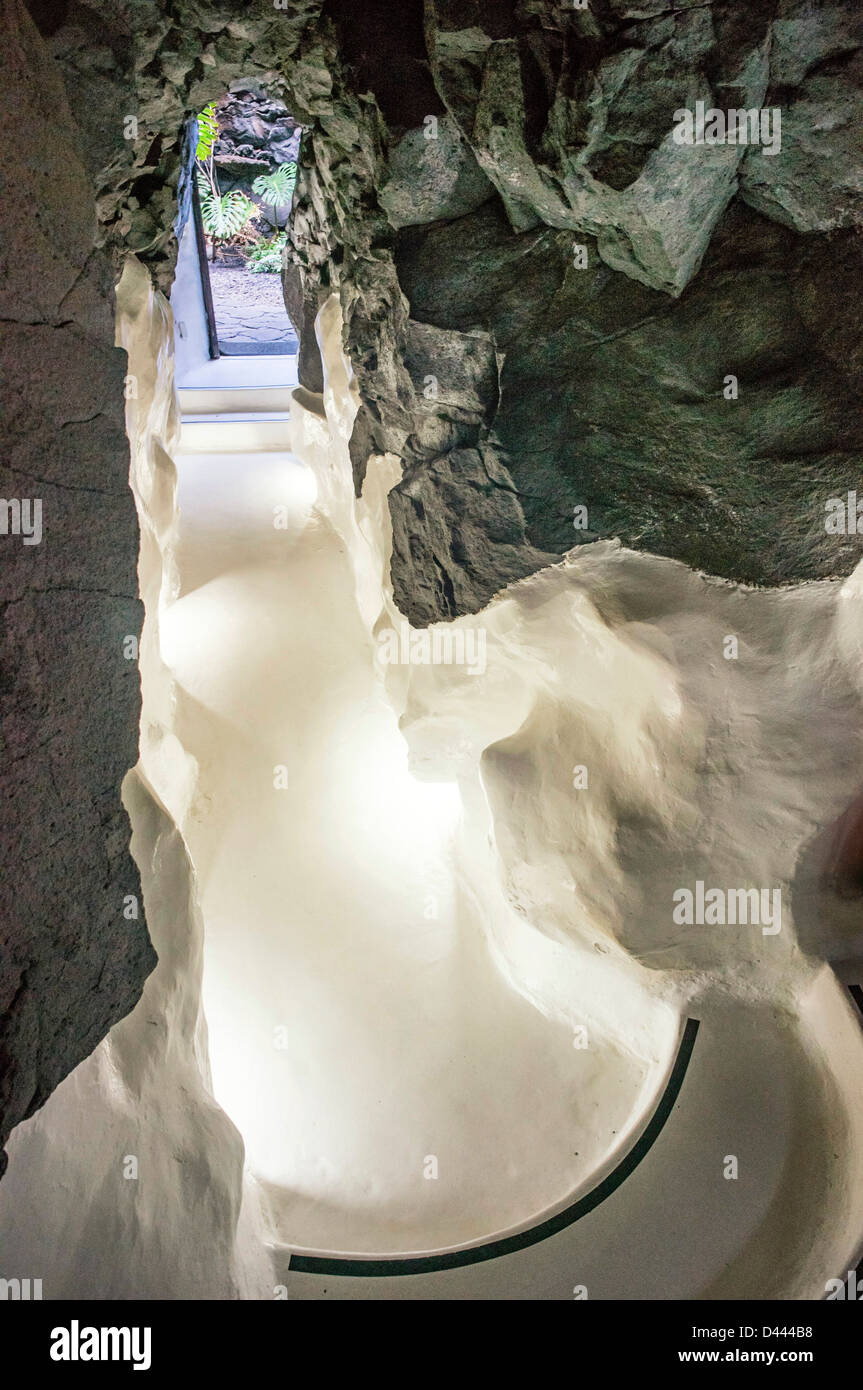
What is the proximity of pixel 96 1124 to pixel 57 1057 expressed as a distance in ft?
2.59

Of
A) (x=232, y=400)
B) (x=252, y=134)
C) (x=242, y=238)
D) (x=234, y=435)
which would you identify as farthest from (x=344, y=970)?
(x=252, y=134)

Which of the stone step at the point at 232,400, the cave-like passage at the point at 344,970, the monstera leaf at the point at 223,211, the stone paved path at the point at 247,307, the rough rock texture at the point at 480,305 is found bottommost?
the cave-like passage at the point at 344,970

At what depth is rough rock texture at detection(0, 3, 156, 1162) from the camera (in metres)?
1.88

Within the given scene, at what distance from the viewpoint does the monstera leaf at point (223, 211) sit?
9438 millimetres

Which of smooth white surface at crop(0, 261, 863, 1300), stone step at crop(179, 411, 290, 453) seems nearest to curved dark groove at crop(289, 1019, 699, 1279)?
smooth white surface at crop(0, 261, 863, 1300)

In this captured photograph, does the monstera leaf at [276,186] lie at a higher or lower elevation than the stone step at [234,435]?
higher

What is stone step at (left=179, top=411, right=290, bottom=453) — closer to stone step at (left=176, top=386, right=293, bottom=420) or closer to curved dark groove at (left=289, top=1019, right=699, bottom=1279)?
stone step at (left=176, top=386, right=293, bottom=420)

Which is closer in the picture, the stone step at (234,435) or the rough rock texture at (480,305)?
the rough rock texture at (480,305)

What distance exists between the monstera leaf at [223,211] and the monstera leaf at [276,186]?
0.23m

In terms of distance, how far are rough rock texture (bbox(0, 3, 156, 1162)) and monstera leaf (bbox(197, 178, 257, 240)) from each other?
27.1 ft

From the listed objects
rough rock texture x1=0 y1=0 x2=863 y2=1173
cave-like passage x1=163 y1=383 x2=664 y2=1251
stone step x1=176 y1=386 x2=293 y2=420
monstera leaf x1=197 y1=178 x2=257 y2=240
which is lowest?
cave-like passage x1=163 y1=383 x2=664 y2=1251

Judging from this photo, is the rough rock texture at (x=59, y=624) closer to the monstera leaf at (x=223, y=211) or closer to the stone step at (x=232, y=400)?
the stone step at (x=232, y=400)

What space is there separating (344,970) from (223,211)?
29.0 ft

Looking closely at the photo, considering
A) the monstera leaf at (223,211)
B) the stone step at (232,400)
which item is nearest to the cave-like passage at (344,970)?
the stone step at (232,400)
